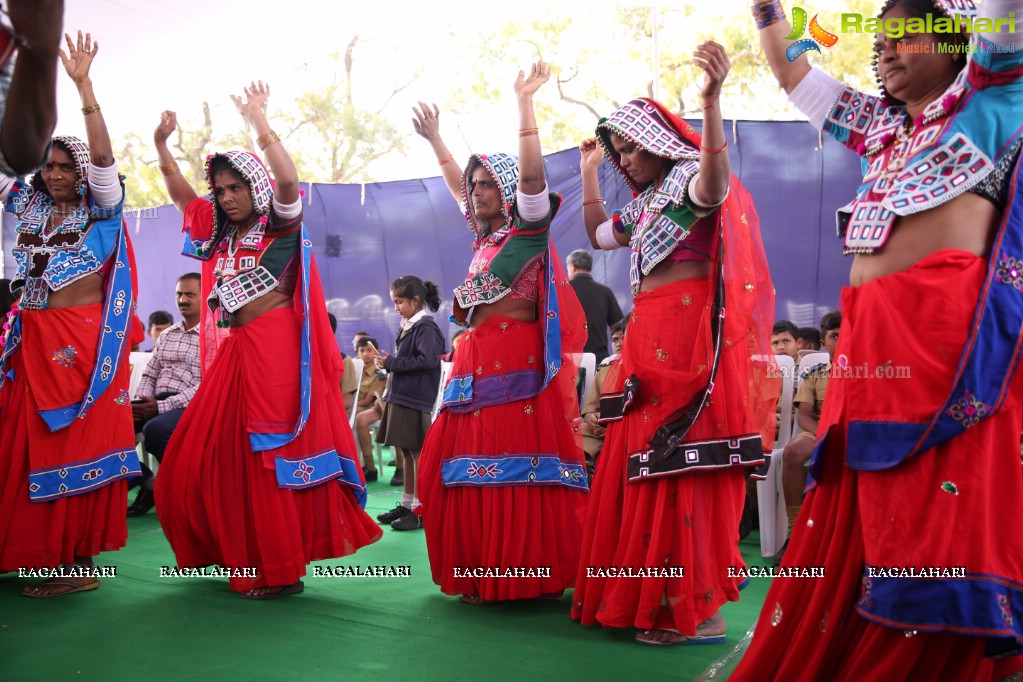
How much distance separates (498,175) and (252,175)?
3.65ft

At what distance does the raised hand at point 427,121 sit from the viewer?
4.61 meters

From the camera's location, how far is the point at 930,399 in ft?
6.97

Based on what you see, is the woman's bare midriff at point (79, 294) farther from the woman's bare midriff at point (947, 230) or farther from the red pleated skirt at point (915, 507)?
the woman's bare midriff at point (947, 230)

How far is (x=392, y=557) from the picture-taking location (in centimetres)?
509

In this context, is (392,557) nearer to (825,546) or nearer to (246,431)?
(246,431)

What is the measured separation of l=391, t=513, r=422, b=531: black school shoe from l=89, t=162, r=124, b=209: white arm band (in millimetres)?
2608

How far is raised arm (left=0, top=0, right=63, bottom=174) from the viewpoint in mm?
1719

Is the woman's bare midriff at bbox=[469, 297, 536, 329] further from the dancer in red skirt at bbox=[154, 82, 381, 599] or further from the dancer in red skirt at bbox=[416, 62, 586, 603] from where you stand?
the dancer in red skirt at bbox=[154, 82, 381, 599]

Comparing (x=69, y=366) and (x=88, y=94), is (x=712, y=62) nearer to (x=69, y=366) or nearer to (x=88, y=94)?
(x=88, y=94)

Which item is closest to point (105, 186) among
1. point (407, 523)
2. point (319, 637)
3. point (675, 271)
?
point (319, 637)

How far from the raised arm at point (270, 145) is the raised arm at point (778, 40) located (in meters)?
2.17

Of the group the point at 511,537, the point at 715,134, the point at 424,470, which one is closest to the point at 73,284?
the point at 424,470

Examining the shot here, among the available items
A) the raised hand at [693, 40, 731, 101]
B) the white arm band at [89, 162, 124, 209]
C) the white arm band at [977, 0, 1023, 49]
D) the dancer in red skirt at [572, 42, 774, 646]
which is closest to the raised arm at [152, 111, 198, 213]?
the white arm band at [89, 162, 124, 209]

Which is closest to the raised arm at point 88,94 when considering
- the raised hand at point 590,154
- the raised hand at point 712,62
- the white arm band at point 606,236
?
the raised hand at point 590,154
